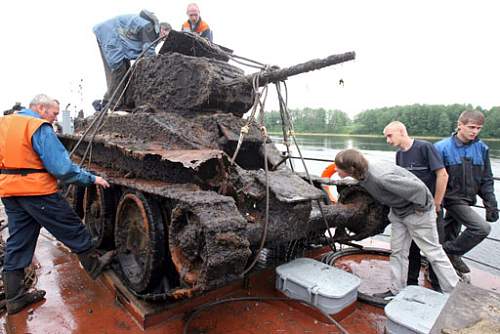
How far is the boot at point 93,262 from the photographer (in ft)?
12.4

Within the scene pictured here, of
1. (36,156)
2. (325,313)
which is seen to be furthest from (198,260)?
(36,156)

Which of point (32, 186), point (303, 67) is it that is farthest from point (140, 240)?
point (303, 67)

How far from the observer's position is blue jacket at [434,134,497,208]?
3.77 meters

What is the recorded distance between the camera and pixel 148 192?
3.31m

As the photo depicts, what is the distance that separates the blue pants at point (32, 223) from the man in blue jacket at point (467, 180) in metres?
4.13

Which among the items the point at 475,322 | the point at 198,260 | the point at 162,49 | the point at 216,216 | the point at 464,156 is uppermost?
the point at 162,49

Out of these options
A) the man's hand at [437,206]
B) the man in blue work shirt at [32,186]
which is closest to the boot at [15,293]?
the man in blue work shirt at [32,186]

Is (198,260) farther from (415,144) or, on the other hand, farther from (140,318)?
(415,144)

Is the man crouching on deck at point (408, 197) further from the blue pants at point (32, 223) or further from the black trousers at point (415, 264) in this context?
the blue pants at point (32, 223)

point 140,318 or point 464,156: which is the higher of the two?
point 464,156

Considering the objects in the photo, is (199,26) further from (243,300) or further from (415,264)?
(415,264)

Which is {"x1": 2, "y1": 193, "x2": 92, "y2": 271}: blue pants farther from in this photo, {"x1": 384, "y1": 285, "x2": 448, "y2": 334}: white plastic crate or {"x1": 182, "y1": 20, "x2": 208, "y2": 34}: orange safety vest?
{"x1": 182, "y1": 20, "x2": 208, "y2": 34}: orange safety vest

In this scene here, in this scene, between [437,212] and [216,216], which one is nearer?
[216,216]

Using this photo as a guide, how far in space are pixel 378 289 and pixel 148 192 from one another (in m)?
2.93
